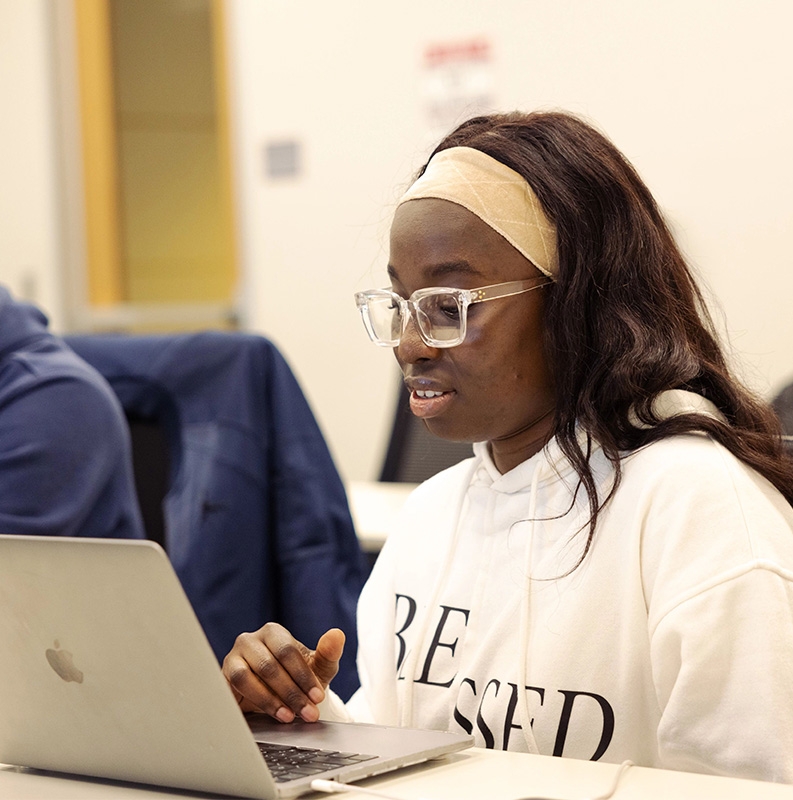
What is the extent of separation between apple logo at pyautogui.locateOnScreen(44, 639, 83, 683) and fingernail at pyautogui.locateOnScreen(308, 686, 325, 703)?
0.81ft

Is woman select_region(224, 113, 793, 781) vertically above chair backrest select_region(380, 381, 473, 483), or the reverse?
woman select_region(224, 113, 793, 781)

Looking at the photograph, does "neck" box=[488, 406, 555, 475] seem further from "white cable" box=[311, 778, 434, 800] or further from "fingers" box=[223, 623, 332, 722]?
"white cable" box=[311, 778, 434, 800]

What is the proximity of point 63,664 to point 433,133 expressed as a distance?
9.81ft

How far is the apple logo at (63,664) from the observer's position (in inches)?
33.9

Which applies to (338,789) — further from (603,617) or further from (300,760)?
(603,617)

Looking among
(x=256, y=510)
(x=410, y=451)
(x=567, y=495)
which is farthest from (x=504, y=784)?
(x=410, y=451)

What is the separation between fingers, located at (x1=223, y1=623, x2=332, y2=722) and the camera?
104cm

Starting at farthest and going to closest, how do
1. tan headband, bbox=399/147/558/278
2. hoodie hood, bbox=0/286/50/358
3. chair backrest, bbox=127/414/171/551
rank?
chair backrest, bbox=127/414/171/551 → hoodie hood, bbox=0/286/50/358 → tan headband, bbox=399/147/558/278

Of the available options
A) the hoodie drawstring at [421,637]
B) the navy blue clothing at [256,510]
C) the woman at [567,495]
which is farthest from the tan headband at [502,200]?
the navy blue clothing at [256,510]

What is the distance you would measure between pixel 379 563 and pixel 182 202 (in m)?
3.41

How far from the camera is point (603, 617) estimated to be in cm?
106

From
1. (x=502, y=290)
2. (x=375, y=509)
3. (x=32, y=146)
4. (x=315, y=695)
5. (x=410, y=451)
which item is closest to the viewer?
(x=315, y=695)

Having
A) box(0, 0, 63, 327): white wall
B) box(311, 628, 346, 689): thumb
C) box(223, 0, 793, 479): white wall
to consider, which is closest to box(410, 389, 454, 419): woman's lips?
box(311, 628, 346, 689): thumb

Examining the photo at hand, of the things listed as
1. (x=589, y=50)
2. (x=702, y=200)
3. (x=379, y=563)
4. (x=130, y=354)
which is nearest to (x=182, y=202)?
(x=589, y=50)
